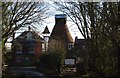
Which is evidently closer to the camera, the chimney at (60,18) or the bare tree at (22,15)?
the bare tree at (22,15)

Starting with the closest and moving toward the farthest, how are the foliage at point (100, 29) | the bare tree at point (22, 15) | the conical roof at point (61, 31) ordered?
the foliage at point (100, 29)
the bare tree at point (22, 15)
the conical roof at point (61, 31)

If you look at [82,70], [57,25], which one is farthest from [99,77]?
[57,25]

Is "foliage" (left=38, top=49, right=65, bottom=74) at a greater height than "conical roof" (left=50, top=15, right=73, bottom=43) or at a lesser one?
lesser

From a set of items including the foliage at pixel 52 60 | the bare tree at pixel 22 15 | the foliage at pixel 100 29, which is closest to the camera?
the foliage at pixel 100 29

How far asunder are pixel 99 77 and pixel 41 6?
2537 mm

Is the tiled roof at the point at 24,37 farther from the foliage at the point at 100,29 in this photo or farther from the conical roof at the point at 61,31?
the foliage at the point at 100,29

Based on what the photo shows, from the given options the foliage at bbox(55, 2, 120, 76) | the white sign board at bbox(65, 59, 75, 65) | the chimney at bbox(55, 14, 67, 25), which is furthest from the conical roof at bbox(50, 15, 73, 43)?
the white sign board at bbox(65, 59, 75, 65)

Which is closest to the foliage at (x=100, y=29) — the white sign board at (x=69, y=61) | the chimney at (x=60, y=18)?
the chimney at (x=60, y=18)

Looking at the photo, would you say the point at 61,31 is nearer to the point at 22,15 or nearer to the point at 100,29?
the point at 22,15

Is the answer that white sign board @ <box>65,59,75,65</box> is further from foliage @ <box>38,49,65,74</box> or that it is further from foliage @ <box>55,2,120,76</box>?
foliage @ <box>55,2,120,76</box>

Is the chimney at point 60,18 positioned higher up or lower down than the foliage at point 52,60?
higher up

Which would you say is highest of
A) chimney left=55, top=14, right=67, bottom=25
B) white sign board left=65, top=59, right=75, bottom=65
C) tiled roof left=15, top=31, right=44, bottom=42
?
chimney left=55, top=14, right=67, bottom=25

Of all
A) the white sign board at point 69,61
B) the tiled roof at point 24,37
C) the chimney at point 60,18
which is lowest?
the white sign board at point 69,61

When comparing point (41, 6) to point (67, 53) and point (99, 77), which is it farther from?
point (99, 77)
